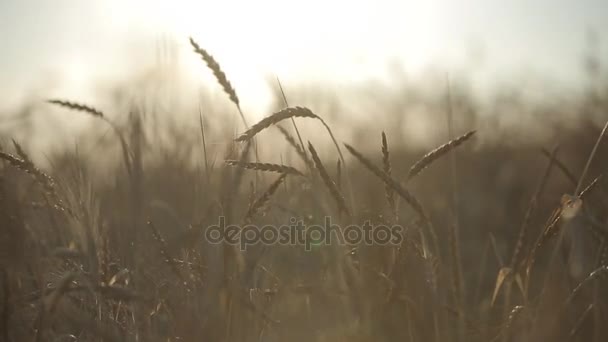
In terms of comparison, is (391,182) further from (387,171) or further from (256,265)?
(256,265)

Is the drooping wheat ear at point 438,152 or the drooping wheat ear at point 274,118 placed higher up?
the drooping wheat ear at point 274,118

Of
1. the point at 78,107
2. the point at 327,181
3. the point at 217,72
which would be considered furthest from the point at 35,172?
the point at 327,181

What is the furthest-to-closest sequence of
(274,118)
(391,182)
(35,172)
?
1. (35,172)
2. (274,118)
3. (391,182)

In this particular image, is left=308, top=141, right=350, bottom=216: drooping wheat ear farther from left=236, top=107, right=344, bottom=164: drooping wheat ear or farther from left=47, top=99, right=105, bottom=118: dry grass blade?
left=47, top=99, right=105, bottom=118: dry grass blade

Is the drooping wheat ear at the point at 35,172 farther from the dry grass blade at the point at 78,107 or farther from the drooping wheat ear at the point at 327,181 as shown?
the drooping wheat ear at the point at 327,181

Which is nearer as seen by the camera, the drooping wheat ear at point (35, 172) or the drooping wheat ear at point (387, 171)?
the drooping wheat ear at point (387, 171)

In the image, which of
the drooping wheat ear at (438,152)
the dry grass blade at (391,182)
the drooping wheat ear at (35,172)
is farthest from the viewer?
the drooping wheat ear at (35,172)

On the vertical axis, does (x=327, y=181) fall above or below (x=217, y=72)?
below

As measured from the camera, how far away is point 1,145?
1796 millimetres

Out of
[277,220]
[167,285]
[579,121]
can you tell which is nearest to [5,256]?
[167,285]

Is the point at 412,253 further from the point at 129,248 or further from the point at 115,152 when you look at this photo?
the point at 115,152

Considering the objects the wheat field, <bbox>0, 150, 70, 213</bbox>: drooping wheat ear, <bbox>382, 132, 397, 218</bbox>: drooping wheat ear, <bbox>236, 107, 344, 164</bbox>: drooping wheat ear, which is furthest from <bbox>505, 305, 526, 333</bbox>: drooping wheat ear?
<bbox>0, 150, 70, 213</bbox>: drooping wheat ear

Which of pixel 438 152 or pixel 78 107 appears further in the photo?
pixel 78 107

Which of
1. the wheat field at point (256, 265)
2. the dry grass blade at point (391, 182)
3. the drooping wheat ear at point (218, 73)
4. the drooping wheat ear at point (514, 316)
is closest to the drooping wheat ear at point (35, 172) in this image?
the wheat field at point (256, 265)
